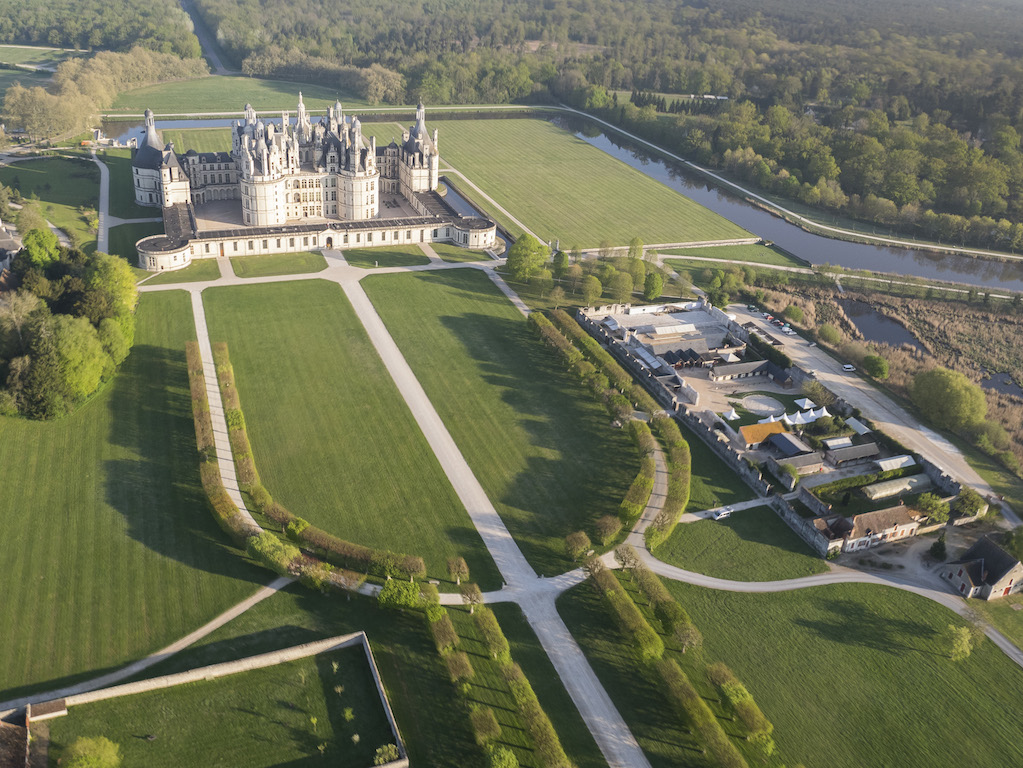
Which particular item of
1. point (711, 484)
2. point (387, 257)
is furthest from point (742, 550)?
point (387, 257)

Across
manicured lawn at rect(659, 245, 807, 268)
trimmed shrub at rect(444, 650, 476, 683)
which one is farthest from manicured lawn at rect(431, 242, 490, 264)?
trimmed shrub at rect(444, 650, 476, 683)

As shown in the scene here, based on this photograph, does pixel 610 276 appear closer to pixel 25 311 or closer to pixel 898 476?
pixel 898 476

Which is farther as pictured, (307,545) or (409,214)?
(409,214)

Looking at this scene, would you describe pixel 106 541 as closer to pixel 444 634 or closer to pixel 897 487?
pixel 444 634

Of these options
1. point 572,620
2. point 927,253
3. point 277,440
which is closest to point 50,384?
point 277,440

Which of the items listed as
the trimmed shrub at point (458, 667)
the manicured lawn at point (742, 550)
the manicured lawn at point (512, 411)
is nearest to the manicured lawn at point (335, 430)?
the manicured lawn at point (512, 411)

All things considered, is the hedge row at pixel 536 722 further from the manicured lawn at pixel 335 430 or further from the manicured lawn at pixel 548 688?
the manicured lawn at pixel 335 430
